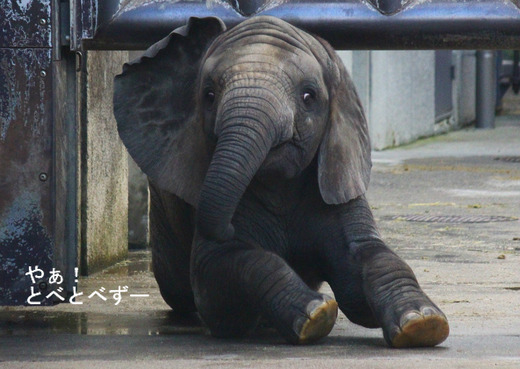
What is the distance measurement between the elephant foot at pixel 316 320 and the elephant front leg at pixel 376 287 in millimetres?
217

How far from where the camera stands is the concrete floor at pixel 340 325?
4.89 m

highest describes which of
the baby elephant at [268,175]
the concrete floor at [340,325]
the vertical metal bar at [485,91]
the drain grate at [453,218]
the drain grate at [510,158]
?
the baby elephant at [268,175]

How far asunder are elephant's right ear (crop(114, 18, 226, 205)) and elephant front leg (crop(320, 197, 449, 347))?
681mm

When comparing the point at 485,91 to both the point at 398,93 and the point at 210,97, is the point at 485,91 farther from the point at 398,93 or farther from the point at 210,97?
the point at 210,97

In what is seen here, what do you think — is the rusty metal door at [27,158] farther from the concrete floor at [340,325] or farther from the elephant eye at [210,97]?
the elephant eye at [210,97]

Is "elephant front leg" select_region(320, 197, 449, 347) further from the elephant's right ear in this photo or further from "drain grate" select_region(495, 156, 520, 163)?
"drain grate" select_region(495, 156, 520, 163)

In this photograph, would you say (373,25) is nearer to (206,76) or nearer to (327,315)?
(206,76)

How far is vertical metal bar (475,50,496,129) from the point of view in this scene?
75.8 feet

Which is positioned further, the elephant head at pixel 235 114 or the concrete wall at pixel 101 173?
the concrete wall at pixel 101 173

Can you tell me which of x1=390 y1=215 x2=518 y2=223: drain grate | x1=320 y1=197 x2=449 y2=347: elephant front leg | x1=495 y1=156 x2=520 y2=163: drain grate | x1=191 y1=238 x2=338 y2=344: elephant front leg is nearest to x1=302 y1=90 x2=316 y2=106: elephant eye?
x1=320 y1=197 x2=449 y2=347: elephant front leg

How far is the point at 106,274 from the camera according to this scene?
7.97 m

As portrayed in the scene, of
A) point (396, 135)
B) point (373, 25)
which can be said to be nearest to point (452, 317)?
point (373, 25)

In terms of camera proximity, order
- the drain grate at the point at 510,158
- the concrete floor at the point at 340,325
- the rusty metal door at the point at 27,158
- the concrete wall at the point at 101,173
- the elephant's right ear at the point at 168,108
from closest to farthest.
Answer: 1. the concrete floor at the point at 340,325
2. the elephant's right ear at the point at 168,108
3. the rusty metal door at the point at 27,158
4. the concrete wall at the point at 101,173
5. the drain grate at the point at 510,158

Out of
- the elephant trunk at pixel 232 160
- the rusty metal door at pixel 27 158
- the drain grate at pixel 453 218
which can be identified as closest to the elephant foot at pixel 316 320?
the elephant trunk at pixel 232 160
